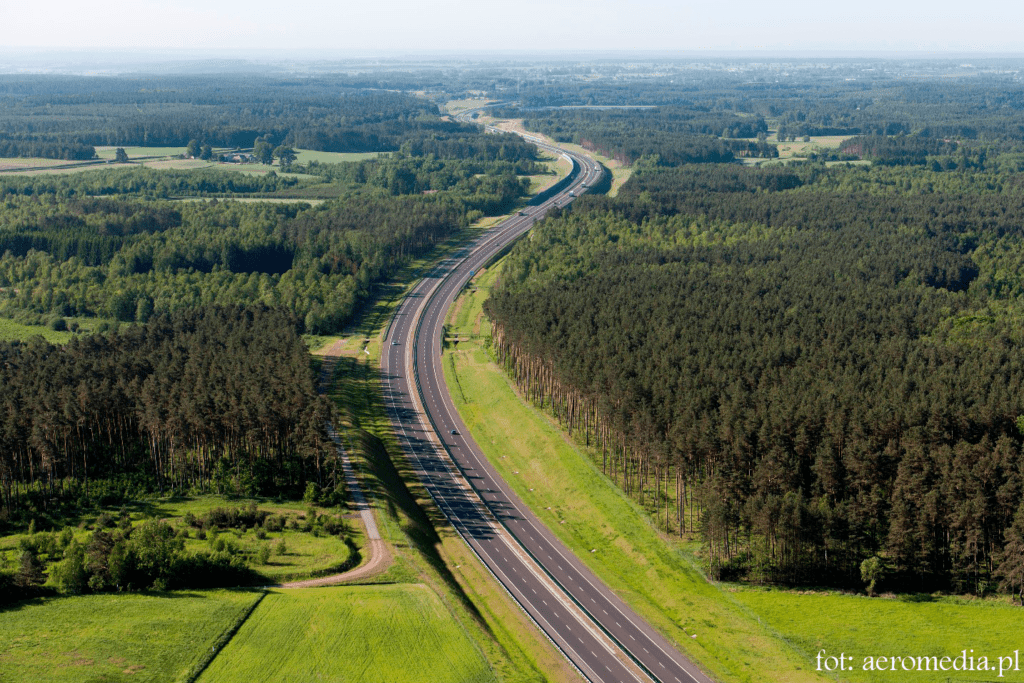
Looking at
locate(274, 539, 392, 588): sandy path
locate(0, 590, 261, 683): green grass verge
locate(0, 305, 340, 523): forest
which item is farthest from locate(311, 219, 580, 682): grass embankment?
locate(0, 590, 261, 683): green grass verge

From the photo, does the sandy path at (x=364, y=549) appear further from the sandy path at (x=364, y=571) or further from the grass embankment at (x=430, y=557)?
the grass embankment at (x=430, y=557)

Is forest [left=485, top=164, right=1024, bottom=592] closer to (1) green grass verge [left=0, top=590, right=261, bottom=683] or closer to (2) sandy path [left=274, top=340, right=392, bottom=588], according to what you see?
(2) sandy path [left=274, top=340, right=392, bottom=588]

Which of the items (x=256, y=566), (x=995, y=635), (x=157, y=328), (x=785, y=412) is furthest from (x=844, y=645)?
(x=157, y=328)

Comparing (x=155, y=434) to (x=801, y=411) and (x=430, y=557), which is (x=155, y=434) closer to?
(x=430, y=557)

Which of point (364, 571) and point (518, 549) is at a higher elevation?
point (364, 571)

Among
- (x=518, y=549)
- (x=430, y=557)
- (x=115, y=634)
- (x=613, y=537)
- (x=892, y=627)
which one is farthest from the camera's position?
(x=613, y=537)

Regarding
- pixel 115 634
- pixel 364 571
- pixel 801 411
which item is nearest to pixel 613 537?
pixel 801 411
